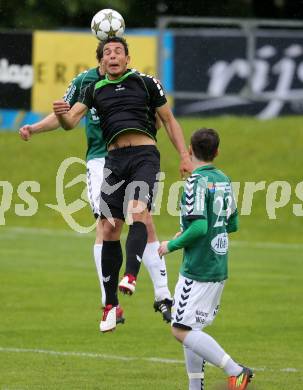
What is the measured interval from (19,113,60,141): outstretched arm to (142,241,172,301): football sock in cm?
174

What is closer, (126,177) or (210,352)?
(210,352)

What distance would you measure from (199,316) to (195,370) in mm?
609

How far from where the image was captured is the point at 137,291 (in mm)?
19859

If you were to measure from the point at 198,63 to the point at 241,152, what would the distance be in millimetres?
2574

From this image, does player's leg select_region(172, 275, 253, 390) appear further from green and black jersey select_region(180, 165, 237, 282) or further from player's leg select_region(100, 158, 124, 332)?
player's leg select_region(100, 158, 124, 332)

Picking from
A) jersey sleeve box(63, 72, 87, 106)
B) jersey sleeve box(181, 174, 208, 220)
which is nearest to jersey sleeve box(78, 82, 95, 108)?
jersey sleeve box(63, 72, 87, 106)

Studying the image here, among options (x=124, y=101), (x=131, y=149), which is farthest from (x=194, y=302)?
(x=124, y=101)

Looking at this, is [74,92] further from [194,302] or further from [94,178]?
[194,302]

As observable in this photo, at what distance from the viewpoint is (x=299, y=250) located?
2541 cm

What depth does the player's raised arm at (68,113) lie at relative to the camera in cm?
1191

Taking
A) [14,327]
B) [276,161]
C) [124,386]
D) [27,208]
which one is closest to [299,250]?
[276,161]

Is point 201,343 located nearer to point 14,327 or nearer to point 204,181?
point 204,181

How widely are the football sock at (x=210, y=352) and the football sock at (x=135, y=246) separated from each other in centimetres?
118

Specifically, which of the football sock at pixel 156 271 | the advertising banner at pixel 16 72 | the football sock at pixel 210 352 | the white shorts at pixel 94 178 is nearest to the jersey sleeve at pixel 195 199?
the football sock at pixel 210 352
